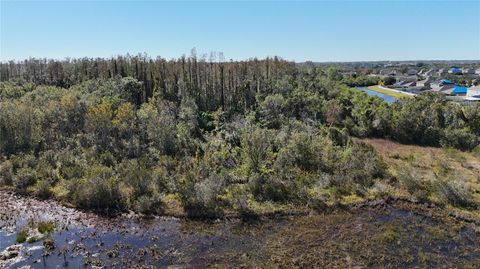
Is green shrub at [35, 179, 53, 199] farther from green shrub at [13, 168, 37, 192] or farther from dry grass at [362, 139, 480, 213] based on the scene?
dry grass at [362, 139, 480, 213]

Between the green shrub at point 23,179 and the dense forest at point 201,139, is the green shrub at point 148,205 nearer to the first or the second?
the dense forest at point 201,139

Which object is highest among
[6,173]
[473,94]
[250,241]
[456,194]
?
[473,94]

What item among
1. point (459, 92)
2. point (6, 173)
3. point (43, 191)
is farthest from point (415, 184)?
point (459, 92)

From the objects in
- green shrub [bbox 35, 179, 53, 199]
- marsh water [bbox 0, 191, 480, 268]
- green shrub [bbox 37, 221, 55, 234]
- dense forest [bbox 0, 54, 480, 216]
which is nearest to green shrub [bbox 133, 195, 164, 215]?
dense forest [bbox 0, 54, 480, 216]

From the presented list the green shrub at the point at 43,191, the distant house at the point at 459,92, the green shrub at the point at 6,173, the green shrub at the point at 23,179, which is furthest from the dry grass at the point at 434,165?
the distant house at the point at 459,92

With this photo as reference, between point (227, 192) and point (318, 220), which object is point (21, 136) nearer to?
point (227, 192)

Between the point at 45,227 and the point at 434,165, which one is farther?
the point at 434,165

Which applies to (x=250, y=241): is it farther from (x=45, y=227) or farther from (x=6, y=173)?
(x=6, y=173)
